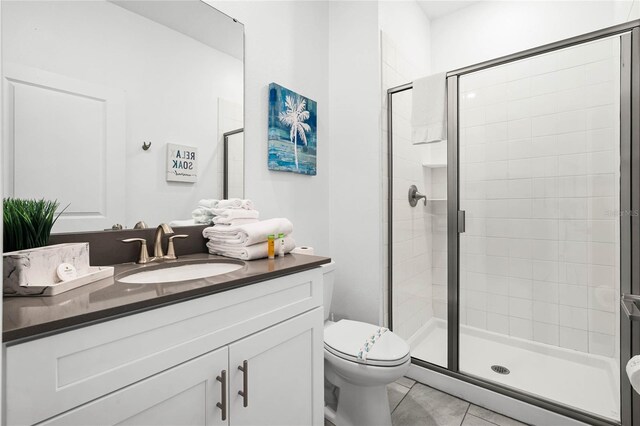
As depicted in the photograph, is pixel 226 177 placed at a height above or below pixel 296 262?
above

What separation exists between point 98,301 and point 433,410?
173 cm

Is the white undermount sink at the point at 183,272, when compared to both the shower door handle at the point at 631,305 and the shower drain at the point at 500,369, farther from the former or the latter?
the shower drain at the point at 500,369

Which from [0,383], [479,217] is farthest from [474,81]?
[0,383]

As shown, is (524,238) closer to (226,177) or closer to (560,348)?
(560,348)

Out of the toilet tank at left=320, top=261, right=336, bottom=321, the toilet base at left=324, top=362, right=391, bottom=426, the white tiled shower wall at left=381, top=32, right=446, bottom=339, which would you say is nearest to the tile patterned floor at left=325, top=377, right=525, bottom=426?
the toilet base at left=324, top=362, right=391, bottom=426

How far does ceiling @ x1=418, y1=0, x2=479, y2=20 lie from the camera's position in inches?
98.9

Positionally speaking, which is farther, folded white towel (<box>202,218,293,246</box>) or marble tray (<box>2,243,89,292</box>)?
folded white towel (<box>202,218,293,246</box>)

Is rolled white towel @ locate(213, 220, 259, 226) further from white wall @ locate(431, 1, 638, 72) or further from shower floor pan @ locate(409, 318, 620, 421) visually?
white wall @ locate(431, 1, 638, 72)

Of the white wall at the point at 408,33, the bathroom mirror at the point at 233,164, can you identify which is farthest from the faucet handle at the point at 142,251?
the white wall at the point at 408,33

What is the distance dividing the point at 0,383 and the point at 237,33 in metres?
1.60

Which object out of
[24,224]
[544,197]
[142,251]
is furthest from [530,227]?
[24,224]

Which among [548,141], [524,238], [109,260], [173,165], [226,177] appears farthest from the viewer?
[524,238]

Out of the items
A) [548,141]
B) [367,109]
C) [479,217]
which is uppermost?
[367,109]

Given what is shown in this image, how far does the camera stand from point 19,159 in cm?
98
